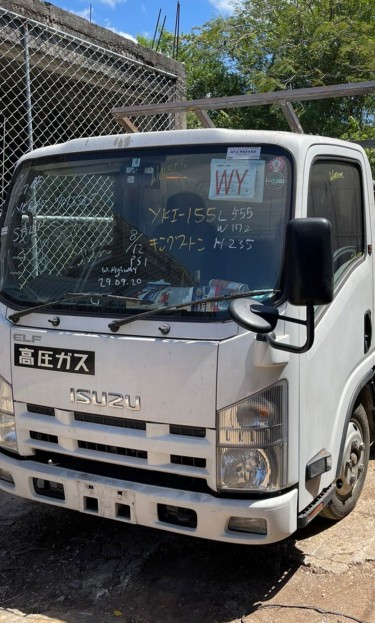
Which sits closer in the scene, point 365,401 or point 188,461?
point 188,461

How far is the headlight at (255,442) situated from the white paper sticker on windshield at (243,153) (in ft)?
3.59

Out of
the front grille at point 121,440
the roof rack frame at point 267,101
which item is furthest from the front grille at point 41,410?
the roof rack frame at point 267,101

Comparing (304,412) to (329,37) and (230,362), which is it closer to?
(230,362)

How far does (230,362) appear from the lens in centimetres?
273

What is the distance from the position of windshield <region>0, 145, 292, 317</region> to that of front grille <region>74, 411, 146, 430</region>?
0.51m

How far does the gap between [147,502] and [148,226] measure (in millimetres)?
1361

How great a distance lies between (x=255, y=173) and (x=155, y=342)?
936 mm

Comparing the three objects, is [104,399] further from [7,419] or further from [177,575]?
[177,575]

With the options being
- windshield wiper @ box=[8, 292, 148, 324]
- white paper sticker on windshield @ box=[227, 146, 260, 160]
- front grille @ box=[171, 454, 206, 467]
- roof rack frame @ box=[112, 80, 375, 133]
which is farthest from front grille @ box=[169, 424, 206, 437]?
roof rack frame @ box=[112, 80, 375, 133]

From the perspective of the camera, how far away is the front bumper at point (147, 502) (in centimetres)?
278

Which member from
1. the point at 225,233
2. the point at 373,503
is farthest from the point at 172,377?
the point at 373,503

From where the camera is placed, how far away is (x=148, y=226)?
322 cm

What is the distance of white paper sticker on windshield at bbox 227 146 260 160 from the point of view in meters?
3.01

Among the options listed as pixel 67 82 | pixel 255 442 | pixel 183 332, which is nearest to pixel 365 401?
pixel 255 442
